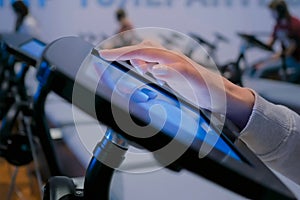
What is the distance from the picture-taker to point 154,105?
343mm

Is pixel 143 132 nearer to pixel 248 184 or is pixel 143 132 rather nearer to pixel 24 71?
pixel 248 184

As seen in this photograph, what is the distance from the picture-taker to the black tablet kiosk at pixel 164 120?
1.00ft

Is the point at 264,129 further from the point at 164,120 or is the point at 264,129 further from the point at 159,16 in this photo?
the point at 159,16

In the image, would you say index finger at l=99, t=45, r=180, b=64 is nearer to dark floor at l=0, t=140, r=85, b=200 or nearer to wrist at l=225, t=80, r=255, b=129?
wrist at l=225, t=80, r=255, b=129

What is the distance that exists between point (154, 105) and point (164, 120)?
0.09ft

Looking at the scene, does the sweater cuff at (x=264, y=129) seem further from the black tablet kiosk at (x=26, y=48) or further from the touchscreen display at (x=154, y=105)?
the black tablet kiosk at (x=26, y=48)

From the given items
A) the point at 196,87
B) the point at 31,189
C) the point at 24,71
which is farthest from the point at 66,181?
the point at 31,189

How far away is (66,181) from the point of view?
559 mm

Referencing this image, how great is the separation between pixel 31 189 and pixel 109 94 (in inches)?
78.1

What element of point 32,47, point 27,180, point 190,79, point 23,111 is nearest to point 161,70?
point 190,79

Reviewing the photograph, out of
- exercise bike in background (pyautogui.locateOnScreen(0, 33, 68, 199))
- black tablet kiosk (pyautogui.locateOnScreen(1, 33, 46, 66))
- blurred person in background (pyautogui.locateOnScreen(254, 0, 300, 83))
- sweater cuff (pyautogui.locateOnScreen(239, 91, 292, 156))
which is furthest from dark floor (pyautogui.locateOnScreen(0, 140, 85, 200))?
blurred person in background (pyautogui.locateOnScreen(254, 0, 300, 83))

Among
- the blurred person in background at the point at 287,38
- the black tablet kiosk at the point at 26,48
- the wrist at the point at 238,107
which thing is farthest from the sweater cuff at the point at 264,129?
the blurred person in background at the point at 287,38

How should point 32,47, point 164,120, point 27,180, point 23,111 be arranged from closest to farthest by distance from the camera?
point 164,120 → point 32,47 → point 23,111 → point 27,180

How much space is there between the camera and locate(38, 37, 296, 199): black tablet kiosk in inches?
12.0
